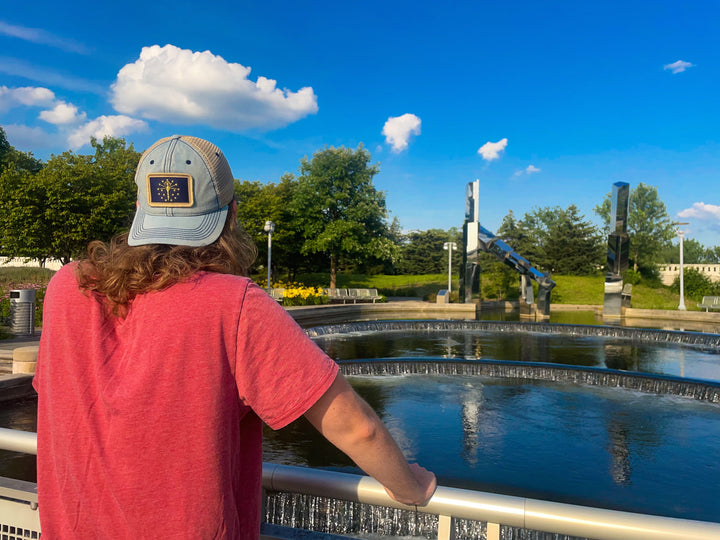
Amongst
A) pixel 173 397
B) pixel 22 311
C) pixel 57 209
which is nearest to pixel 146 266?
pixel 173 397

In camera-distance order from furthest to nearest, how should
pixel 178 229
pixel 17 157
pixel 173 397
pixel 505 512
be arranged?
pixel 17 157, pixel 505 512, pixel 178 229, pixel 173 397

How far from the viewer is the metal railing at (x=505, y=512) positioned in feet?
4.23

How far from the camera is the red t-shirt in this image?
1.01 metres

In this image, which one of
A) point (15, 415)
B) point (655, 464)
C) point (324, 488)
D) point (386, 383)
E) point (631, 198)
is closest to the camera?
point (324, 488)

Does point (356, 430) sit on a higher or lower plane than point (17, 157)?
lower

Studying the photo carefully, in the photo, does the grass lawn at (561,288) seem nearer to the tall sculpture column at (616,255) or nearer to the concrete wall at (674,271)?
the concrete wall at (674,271)

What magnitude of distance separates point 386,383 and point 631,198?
56310 mm

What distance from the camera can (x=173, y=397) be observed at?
101cm

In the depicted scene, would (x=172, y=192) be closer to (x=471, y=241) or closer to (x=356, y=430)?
(x=356, y=430)

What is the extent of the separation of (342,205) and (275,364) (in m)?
34.5

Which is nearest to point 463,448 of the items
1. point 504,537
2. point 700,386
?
point 504,537

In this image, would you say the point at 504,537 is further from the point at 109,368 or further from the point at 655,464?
the point at 109,368

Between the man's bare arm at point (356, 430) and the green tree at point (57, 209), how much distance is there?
2881 cm

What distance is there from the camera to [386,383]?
991cm
